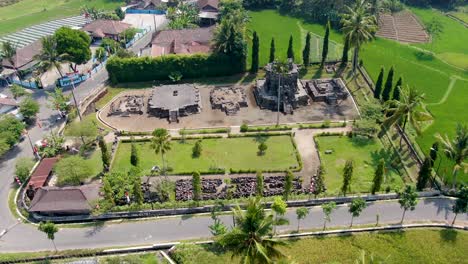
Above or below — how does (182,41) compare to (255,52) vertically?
below

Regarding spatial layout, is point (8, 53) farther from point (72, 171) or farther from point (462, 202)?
point (462, 202)

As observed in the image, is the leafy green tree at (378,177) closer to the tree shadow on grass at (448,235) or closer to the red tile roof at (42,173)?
the tree shadow on grass at (448,235)

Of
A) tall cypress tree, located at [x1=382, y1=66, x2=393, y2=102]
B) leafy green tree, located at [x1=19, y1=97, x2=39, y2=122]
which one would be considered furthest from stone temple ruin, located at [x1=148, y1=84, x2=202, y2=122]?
tall cypress tree, located at [x1=382, y1=66, x2=393, y2=102]

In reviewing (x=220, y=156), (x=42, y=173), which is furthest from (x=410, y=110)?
(x=42, y=173)

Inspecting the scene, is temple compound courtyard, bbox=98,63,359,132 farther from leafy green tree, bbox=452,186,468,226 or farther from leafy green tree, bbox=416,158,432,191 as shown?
leafy green tree, bbox=452,186,468,226

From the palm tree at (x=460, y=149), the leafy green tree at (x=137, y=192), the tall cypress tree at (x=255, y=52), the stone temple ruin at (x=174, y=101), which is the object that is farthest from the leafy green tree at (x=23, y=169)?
the palm tree at (x=460, y=149)

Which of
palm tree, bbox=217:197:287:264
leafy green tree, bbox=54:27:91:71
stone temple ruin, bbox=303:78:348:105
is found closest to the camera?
palm tree, bbox=217:197:287:264
